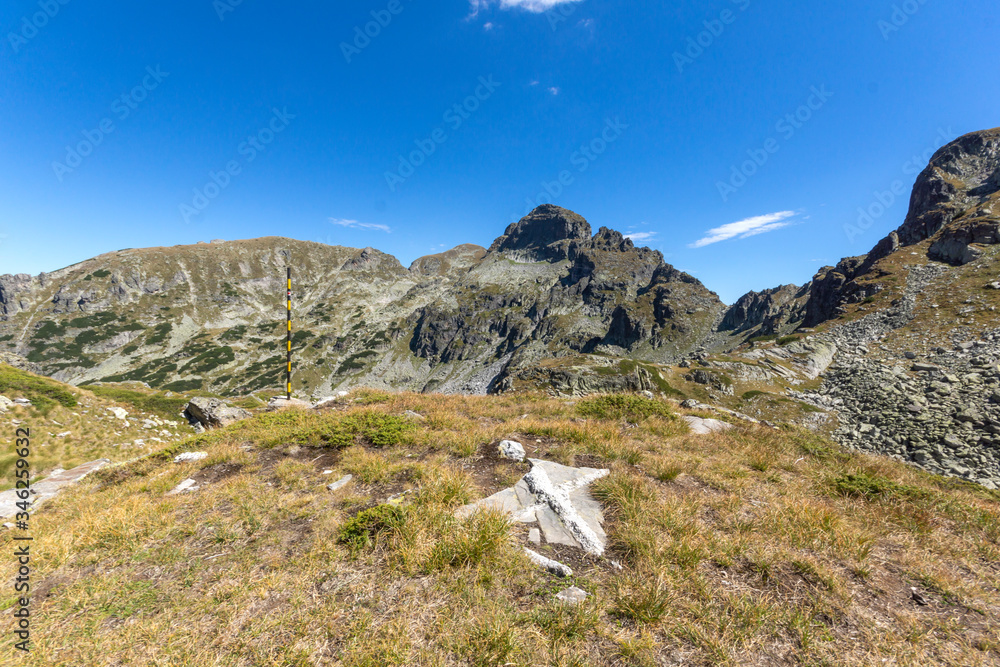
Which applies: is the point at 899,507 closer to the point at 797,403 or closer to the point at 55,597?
the point at 55,597

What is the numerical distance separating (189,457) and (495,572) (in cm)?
1056

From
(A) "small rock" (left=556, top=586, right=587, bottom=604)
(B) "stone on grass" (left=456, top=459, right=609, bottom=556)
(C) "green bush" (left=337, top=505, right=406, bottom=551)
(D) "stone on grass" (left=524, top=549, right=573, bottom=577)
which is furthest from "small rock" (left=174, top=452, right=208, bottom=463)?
(A) "small rock" (left=556, top=586, right=587, bottom=604)

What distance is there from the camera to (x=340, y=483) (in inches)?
312

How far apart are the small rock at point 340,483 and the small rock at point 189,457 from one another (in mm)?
4782

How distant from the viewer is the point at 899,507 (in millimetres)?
6699

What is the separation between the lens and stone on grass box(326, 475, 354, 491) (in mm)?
7770

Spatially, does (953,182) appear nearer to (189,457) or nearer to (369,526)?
(369,526)

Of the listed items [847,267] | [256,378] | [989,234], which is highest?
[847,267]

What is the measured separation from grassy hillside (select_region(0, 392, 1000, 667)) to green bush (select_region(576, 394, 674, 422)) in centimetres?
480

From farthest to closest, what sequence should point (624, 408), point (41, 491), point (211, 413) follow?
1. point (211, 413)
2. point (624, 408)
3. point (41, 491)

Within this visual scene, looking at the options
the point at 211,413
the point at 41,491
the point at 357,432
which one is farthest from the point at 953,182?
the point at 41,491

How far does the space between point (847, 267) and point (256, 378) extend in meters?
276

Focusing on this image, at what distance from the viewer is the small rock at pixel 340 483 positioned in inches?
305

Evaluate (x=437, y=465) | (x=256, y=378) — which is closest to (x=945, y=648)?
(x=437, y=465)
